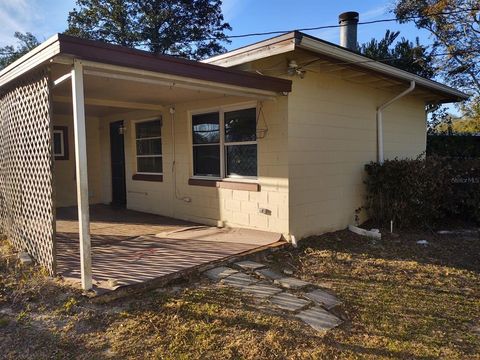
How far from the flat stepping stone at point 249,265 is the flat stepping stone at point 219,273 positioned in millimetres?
192

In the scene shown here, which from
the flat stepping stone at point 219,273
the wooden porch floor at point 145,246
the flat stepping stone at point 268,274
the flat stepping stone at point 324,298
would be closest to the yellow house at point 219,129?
the wooden porch floor at point 145,246

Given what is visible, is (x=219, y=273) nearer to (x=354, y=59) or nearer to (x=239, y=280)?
(x=239, y=280)

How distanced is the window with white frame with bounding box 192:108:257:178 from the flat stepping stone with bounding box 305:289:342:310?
274 centimetres

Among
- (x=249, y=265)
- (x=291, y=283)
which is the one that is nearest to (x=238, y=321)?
(x=291, y=283)

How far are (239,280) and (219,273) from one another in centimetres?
30

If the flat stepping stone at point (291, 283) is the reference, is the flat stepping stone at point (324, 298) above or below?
below

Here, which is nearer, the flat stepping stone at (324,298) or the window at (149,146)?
the flat stepping stone at (324,298)

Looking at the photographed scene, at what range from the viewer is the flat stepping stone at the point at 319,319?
3437 millimetres

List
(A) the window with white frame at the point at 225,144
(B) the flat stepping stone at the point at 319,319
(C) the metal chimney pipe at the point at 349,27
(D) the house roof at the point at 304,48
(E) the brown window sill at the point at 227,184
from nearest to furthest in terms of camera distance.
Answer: (B) the flat stepping stone at the point at 319,319
(D) the house roof at the point at 304,48
(E) the brown window sill at the point at 227,184
(A) the window with white frame at the point at 225,144
(C) the metal chimney pipe at the point at 349,27

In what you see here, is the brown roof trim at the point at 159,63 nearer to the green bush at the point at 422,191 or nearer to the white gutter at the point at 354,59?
the white gutter at the point at 354,59

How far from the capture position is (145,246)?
5.70 meters

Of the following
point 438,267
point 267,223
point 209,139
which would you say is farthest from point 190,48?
point 438,267

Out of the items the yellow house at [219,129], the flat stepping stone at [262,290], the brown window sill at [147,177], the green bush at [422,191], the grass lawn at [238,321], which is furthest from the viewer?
→ the brown window sill at [147,177]

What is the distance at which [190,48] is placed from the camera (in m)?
24.7
